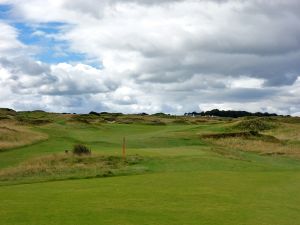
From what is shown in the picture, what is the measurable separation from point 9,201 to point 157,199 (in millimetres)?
4603

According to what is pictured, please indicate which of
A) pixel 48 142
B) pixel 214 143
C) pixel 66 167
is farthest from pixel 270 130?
pixel 66 167

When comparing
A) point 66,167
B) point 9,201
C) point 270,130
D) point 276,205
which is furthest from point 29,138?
point 270,130

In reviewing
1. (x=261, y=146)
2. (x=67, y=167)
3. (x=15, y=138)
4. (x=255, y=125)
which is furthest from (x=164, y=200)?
(x=255, y=125)

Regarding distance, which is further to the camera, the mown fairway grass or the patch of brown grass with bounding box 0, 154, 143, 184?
the patch of brown grass with bounding box 0, 154, 143, 184

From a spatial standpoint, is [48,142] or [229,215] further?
[48,142]

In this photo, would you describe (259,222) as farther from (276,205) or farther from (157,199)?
(157,199)

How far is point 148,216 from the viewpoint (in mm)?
12320

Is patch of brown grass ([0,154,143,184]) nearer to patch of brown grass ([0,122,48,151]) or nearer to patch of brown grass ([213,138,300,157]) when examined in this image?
patch of brown grass ([0,122,48,151])

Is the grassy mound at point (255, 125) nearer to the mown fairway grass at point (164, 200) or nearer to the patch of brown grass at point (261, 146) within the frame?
the patch of brown grass at point (261, 146)

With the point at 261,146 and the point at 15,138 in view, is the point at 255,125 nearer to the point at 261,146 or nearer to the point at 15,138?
the point at 261,146

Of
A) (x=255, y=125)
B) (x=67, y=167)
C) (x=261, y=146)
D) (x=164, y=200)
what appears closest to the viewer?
(x=164, y=200)

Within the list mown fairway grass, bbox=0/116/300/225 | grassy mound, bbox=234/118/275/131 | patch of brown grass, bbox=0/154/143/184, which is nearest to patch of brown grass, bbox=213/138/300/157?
grassy mound, bbox=234/118/275/131

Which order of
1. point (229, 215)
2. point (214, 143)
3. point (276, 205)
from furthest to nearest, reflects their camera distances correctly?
1. point (214, 143)
2. point (276, 205)
3. point (229, 215)

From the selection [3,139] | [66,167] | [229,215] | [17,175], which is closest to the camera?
[229,215]
